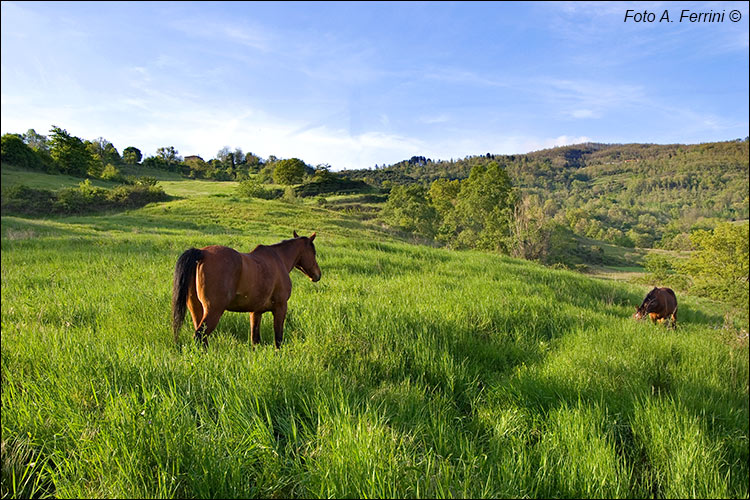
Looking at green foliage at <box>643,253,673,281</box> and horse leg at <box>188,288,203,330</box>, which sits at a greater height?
horse leg at <box>188,288,203,330</box>

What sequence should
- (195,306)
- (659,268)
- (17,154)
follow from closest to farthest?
(195,306), (659,268), (17,154)

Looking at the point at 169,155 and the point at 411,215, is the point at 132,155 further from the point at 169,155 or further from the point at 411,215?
the point at 411,215

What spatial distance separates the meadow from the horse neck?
31.9 inches

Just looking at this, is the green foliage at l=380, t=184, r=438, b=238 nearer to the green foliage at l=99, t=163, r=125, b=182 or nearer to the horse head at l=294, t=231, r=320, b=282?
the horse head at l=294, t=231, r=320, b=282

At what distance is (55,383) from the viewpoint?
231 centimetres

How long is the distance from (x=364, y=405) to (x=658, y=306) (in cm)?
733

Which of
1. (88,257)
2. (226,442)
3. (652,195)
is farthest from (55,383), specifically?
(652,195)

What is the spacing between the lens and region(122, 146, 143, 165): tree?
8481 centimetres

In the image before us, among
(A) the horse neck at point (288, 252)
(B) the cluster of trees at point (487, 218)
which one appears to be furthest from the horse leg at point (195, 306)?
(B) the cluster of trees at point (487, 218)

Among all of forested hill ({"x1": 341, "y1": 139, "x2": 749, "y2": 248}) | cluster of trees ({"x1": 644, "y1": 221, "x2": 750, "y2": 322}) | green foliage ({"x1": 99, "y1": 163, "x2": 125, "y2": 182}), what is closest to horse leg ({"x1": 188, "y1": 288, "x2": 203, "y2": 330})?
A: cluster of trees ({"x1": 644, "y1": 221, "x2": 750, "y2": 322})

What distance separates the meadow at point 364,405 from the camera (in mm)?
1623

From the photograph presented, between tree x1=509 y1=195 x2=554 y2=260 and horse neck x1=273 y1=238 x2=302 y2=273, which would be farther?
tree x1=509 y1=195 x2=554 y2=260

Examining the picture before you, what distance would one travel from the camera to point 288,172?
263ft

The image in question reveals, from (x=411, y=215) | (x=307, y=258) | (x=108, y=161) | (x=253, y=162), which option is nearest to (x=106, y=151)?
(x=108, y=161)
